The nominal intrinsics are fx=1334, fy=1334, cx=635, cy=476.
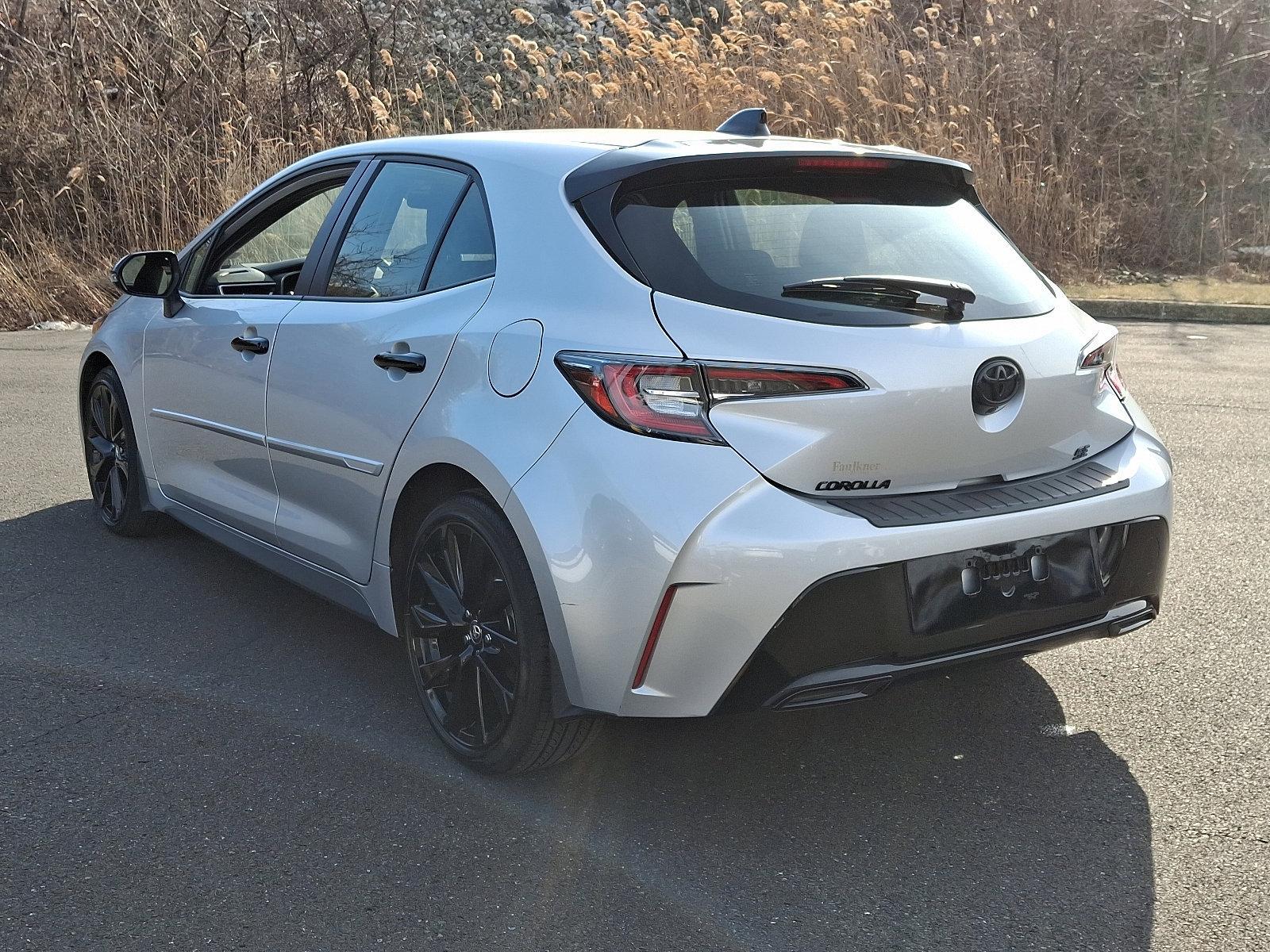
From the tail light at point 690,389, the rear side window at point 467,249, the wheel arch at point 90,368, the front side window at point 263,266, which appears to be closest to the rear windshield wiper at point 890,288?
the tail light at point 690,389

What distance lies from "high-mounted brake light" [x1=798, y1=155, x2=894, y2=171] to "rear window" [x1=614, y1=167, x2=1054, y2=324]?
2 centimetres

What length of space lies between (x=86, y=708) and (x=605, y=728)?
1.48 metres

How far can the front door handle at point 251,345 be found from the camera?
412 cm

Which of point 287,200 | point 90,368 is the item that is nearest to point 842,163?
point 287,200

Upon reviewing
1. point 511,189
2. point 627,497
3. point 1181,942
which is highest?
point 511,189

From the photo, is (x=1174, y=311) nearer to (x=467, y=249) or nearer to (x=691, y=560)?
(x=467, y=249)

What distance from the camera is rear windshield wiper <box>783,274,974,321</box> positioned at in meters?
3.00

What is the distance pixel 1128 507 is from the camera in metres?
3.18

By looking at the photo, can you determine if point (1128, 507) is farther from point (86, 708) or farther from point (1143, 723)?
point (86, 708)

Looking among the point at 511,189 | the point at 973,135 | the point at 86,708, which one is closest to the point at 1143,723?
the point at 511,189

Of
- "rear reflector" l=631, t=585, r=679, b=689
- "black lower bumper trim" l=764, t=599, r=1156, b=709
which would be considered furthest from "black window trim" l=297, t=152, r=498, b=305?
"black lower bumper trim" l=764, t=599, r=1156, b=709

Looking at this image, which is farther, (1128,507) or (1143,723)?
(1143,723)

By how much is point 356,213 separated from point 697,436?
1705 millimetres

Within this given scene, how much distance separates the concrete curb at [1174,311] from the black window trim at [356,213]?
920 centimetres
